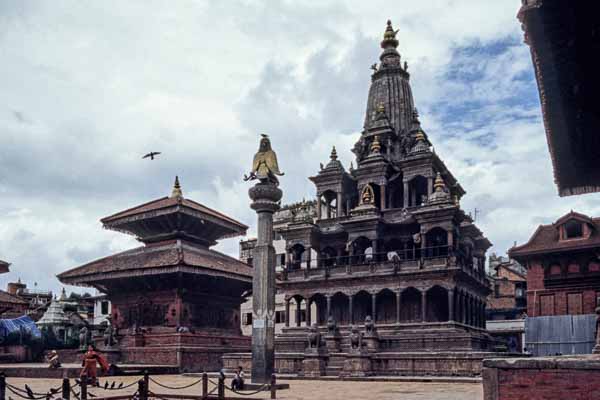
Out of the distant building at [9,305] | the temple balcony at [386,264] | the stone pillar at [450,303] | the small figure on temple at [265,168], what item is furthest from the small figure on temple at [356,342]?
the distant building at [9,305]

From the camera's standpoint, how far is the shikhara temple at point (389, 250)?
135ft

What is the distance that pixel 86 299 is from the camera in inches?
3339

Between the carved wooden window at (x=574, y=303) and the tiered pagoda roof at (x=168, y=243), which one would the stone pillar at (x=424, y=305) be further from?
the tiered pagoda roof at (x=168, y=243)

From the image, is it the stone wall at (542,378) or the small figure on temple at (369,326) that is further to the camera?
the small figure on temple at (369,326)

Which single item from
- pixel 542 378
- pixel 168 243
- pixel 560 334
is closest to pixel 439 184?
pixel 560 334

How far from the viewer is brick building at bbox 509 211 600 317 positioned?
40.6 meters

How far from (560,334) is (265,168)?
2534 cm

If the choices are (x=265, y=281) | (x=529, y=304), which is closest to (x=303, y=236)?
(x=529, y=304)

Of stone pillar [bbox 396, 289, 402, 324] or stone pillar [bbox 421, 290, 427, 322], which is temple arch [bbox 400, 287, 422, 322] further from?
stone pillar [bbox 421, 290, 427, 322]

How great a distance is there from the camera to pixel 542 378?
1178 centimetres

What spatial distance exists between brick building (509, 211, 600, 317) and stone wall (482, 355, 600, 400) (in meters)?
30.6

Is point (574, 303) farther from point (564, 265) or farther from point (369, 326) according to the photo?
point (369, 326)

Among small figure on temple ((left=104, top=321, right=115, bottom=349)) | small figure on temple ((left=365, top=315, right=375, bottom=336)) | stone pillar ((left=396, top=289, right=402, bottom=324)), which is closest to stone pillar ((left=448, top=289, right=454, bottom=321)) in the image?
stone pillar ((left=396, top=289, right=402, bottom=324))

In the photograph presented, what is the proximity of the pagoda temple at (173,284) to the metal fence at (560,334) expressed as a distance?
1830 centimetres
